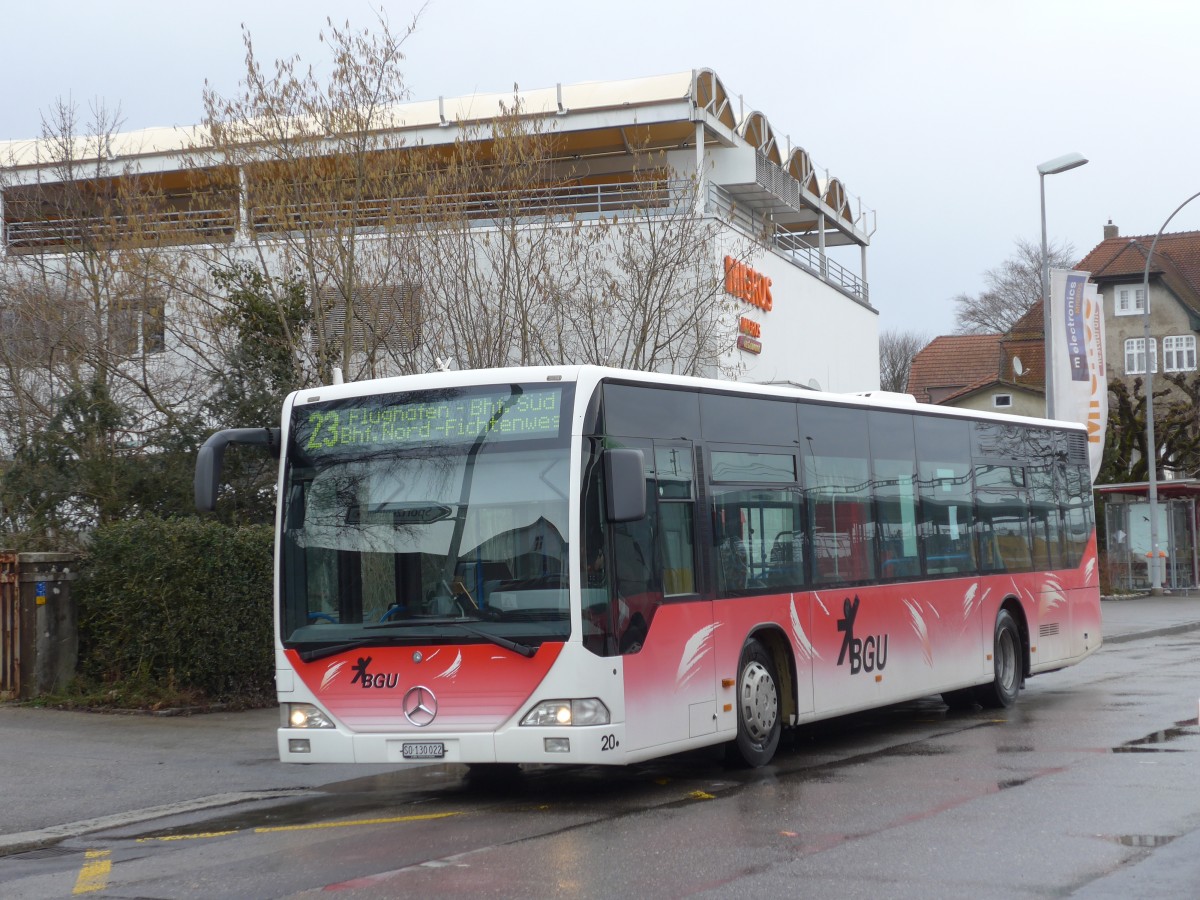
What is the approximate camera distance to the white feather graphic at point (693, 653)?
10469 mm

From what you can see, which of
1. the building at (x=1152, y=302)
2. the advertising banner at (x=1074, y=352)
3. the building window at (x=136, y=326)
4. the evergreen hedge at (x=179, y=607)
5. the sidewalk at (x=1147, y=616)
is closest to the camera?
the evergreen hedge at (x=179, y=607)

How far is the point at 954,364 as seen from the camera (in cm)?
8200

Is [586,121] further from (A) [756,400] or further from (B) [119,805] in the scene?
(B) [119,805]

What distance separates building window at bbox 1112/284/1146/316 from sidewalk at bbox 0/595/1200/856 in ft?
197

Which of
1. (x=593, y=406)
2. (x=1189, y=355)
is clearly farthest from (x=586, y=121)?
(x=1189, y=355)

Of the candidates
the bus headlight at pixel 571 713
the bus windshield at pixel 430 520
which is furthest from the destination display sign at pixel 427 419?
the bus headlight at pixel 571 713

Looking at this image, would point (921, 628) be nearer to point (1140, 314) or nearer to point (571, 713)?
point (571, 713)

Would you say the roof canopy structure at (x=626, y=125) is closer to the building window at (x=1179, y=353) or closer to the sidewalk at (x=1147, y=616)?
the sidewalk at (x=1147, y=616)

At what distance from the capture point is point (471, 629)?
9.81 m

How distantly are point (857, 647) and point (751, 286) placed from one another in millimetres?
19770

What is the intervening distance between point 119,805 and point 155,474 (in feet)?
24.6

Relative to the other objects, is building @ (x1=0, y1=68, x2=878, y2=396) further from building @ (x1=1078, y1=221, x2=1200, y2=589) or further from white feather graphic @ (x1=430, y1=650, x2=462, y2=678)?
building @ (x1=1078, y1=221, x2=1200, y2=589)

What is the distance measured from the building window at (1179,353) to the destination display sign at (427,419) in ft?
207

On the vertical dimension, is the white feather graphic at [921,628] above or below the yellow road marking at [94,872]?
above
